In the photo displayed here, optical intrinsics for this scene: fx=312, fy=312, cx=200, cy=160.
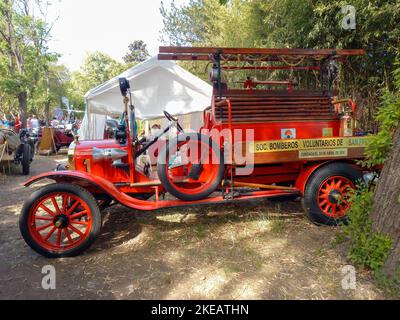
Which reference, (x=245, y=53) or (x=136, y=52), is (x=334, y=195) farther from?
(x=136, y=52)

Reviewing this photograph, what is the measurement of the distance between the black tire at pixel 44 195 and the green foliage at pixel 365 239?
Answer: 8.09 feet

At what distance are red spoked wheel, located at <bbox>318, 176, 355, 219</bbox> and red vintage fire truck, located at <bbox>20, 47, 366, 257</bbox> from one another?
12mm

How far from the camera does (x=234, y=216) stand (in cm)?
423

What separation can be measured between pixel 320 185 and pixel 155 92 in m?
5.23

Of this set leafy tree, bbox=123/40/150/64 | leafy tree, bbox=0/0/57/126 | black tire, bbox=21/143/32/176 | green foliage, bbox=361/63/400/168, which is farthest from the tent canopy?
leafy tree, bbox=123/40/150/64

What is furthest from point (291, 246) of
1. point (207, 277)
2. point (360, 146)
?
point (360, 146)

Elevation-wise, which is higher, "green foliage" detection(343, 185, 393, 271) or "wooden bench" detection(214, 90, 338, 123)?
"wooden bench" detection(214, 90, 338, 123)

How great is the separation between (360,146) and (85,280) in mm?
3293

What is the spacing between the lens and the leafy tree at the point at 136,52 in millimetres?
Result: 50438

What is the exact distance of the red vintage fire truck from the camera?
3293mm

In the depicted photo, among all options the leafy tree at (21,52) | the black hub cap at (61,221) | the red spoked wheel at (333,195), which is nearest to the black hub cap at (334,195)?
the red spoked wheel at (333,195)

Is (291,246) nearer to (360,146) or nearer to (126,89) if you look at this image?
(360,146)

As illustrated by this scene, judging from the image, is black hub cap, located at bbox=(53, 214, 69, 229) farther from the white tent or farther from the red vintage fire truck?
the white tent
